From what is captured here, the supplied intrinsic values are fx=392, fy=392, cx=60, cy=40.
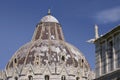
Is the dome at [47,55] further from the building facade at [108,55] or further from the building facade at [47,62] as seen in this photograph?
the building facade at [108,55]

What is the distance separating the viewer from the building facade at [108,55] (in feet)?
100.0

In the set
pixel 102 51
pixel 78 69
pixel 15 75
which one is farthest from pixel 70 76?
pixel 102 51

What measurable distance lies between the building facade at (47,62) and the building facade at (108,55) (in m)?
58.9

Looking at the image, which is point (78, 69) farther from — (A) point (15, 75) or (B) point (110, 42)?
(B) point (110, 42)

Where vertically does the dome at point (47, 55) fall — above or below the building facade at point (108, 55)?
above

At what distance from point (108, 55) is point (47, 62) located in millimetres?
61086

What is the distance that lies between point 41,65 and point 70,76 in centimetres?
735

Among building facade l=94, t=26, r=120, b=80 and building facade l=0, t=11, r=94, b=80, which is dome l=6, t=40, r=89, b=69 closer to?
building facade l=0, t=11, r=94, b=80

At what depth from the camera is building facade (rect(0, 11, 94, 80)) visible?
91938 mm

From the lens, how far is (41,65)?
92312 mm

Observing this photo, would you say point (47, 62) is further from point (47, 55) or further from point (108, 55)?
point (108, 55)

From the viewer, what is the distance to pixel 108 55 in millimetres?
31812

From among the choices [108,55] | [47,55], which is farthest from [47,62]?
[108,55]

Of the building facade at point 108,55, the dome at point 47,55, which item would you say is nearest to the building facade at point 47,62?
the dome at point 47,55
